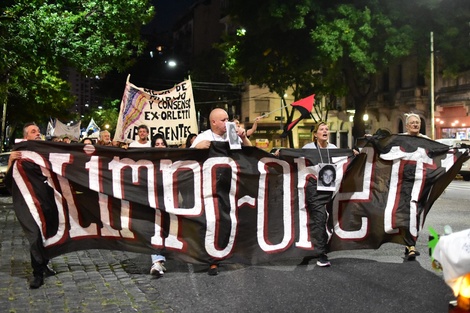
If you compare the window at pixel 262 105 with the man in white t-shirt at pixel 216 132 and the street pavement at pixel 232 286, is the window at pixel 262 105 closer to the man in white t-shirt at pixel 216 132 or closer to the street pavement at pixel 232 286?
the street pavement at pixel 232 286

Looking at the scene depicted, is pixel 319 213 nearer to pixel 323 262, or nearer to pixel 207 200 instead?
pixel 323 262

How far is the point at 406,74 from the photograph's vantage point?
1647 inches

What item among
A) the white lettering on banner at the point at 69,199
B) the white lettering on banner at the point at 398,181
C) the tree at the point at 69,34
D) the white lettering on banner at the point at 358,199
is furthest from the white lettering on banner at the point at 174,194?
the tree at the point at 69,34

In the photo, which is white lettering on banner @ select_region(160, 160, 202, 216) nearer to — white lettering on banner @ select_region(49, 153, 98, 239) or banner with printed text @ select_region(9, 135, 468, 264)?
banner with printed text @ select_region(9, 135, 468, 264)

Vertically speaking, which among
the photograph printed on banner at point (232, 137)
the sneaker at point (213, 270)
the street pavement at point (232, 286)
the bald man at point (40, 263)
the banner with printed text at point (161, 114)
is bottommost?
the street pavement at point (232, 286)

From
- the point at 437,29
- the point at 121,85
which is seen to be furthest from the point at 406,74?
the point at 121,85

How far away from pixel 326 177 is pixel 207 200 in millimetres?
1402

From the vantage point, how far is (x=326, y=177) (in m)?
6.71

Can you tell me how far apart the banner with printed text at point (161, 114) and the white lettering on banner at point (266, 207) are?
612cm

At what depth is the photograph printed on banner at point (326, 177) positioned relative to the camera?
6.69 m

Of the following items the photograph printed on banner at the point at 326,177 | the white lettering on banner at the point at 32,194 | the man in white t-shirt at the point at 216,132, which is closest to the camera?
the white lettering on banner at the point at 32,194

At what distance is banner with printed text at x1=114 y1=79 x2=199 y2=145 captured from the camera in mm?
12812

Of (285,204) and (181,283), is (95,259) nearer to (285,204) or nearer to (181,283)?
(181,283)

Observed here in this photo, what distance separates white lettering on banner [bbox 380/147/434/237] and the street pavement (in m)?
0.53
